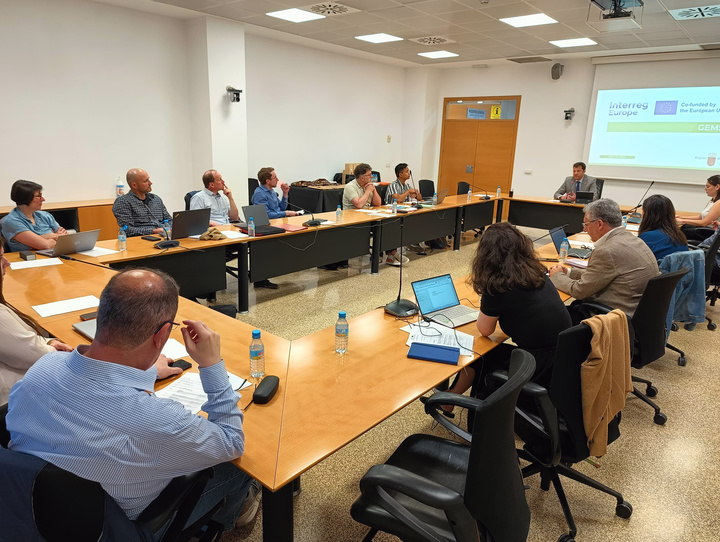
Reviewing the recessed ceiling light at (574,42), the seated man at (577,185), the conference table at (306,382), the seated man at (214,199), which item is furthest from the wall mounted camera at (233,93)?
the seated man at (577,185)

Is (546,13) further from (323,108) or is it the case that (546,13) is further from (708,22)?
(323,108)

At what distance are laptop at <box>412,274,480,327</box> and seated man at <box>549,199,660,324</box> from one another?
76cm

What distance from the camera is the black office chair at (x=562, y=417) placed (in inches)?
66.9

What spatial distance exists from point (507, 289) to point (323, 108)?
7074 mm

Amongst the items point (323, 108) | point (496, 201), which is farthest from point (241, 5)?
point (496, 201)

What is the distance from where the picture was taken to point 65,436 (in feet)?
3.42

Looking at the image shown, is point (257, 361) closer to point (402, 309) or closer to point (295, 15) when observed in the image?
point (402, 309)

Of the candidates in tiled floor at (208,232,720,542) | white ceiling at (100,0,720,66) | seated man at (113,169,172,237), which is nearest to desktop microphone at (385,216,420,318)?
tiled floor at (208,232,720,542)

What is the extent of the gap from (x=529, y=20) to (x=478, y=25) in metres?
0.60

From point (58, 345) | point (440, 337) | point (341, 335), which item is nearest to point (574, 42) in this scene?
point (440, 337)

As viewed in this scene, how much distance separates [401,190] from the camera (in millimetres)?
6527

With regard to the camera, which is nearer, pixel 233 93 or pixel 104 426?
pixel 104 426

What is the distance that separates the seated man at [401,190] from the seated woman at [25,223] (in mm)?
4005

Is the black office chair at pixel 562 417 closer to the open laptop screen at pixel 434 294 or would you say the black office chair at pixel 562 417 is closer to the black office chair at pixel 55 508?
the open laptop screen at pixel 434 294
